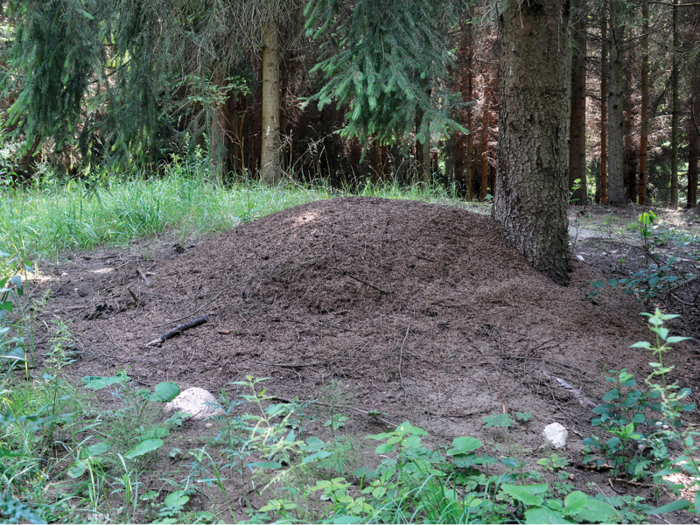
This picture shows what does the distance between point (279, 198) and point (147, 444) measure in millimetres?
4541

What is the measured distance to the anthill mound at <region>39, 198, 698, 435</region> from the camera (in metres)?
2.46

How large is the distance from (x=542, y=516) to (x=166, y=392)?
4.85 feet

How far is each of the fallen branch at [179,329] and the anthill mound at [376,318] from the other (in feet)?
0.24

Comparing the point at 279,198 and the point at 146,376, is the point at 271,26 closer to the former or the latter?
the point at 279,198

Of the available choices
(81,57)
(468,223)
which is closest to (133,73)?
(81,57)

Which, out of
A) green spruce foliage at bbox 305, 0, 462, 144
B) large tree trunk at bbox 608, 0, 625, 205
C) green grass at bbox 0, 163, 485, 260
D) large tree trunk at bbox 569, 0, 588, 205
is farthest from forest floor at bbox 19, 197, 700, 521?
large tree trunk at bbox 608, 0, 625, 205

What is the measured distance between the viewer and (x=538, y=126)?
3516 mm

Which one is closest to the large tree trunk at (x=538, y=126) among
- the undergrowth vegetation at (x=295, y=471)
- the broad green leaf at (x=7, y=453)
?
the undergrowth vegetation at (x=295, y=471)

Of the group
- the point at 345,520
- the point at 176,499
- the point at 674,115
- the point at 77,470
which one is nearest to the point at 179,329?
the point at 77,470

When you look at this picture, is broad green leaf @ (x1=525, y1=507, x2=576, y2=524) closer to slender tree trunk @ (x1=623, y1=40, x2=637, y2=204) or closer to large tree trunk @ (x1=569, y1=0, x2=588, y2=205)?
large tree trunk @ (x1=569, y1=0, x2=588, y2=205)

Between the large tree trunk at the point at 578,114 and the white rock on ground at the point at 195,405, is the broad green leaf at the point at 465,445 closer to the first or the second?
the white rock on ground at the point at 195,405

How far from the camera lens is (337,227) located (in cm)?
382

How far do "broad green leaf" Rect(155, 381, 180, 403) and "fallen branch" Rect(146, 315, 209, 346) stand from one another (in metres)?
1.00

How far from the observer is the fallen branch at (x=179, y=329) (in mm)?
2959
